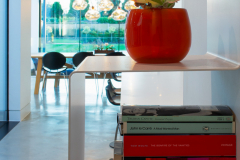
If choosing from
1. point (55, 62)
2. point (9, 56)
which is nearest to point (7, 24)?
point (9, 56)

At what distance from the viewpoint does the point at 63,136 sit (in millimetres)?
3012

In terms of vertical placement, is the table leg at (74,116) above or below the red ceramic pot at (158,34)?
below

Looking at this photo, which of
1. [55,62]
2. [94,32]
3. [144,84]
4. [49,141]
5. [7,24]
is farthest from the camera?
[94,32]

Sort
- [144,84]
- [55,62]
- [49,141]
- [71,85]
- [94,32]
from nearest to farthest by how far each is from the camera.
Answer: [71,85] < [144,84] < [49,141] < [55,62] < [94,32]

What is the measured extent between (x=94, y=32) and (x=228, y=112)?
8795 millimetres

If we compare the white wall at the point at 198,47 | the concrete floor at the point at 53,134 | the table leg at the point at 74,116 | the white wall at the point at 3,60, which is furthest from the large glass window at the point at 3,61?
the table leg at the point at 74,116

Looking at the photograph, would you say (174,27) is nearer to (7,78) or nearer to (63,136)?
(63,136)

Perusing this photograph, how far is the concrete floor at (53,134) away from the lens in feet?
8.35

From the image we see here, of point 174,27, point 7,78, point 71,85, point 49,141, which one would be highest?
point 174,27

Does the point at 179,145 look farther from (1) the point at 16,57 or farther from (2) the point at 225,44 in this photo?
(1) the point at 16,57

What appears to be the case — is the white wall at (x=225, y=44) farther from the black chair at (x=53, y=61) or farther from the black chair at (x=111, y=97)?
the black chair at (x=53, y=61)

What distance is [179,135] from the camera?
688 millimetres

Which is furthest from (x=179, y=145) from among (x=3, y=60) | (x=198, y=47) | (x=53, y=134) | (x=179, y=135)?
(x=3, y=60)

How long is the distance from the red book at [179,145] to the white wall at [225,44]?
4 cm
